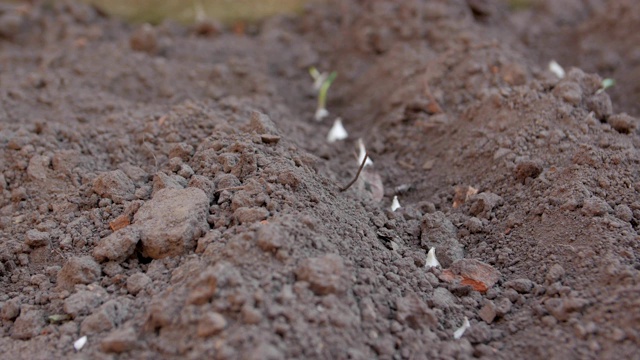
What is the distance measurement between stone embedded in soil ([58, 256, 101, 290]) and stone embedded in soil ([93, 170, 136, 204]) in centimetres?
24

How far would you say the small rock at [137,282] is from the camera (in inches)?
60.9

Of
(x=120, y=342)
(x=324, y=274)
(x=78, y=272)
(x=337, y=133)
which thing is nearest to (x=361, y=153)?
(x=337, y=133)

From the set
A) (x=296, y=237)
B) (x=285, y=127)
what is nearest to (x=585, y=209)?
(x=296, y=237)

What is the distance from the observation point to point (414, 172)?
7.29ft

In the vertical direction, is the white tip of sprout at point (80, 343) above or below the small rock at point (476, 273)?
above

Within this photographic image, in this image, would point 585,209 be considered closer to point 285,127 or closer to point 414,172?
point 414,172

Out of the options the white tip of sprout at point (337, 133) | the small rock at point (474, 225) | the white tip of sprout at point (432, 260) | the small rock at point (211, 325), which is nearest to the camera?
the small rock at point (211, 325)

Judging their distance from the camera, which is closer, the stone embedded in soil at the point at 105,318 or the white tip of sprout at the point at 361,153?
the stone embedded in soil at the point at 105,318

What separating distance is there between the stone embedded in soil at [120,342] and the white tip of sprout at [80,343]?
92 mm

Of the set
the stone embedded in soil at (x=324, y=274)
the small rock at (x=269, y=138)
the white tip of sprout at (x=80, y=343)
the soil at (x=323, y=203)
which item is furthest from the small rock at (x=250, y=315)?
the small rock at (x=269, y=138)

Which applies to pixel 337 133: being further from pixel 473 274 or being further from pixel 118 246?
pixel 118 246

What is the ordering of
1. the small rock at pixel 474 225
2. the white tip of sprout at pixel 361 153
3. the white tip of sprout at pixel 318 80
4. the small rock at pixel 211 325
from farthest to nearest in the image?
the white tip of sprout at pixel 318 80 → the white tip of sprout at pixel 361 153 → the small rock at pixel 474 225 → the small rock at pixel 211 325

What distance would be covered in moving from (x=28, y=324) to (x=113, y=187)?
1.48ft

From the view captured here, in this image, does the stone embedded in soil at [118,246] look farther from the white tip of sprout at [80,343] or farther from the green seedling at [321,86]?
the green seedling at [321,86]
